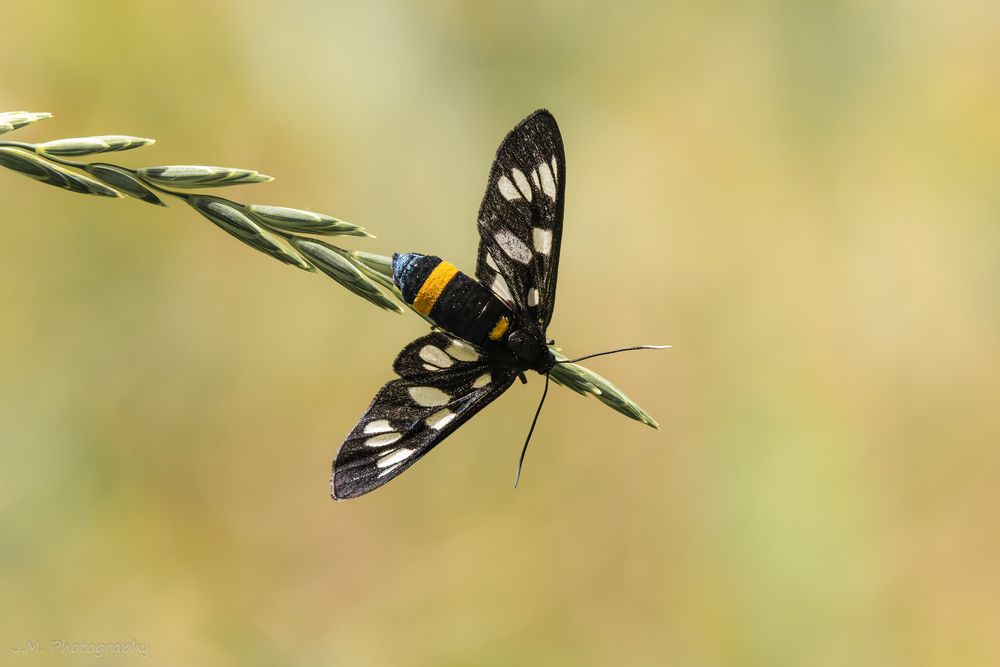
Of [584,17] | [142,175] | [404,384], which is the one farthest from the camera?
[584,17]

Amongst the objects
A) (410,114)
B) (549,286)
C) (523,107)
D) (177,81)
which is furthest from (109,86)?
(549,286)

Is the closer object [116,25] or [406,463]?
[406,463]

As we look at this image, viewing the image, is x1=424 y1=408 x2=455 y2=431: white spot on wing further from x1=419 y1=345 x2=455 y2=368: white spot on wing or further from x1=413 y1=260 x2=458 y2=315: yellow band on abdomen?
x1=413 y1=260 x2=458 y2=315: yellow band on abdomen

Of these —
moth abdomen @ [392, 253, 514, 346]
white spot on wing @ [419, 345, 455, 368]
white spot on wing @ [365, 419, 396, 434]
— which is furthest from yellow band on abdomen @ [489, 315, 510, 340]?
white spot on wing @ [365, 419, 396, 434]

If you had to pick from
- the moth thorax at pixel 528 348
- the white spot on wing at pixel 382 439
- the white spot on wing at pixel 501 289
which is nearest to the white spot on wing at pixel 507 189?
the white spot on wing at pixel 501 289

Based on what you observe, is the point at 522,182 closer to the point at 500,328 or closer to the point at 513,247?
the point at 513,247

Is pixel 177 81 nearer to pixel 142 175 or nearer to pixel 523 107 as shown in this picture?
pixel 523 107

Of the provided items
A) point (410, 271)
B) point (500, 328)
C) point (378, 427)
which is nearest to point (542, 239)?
point (500, 328)
